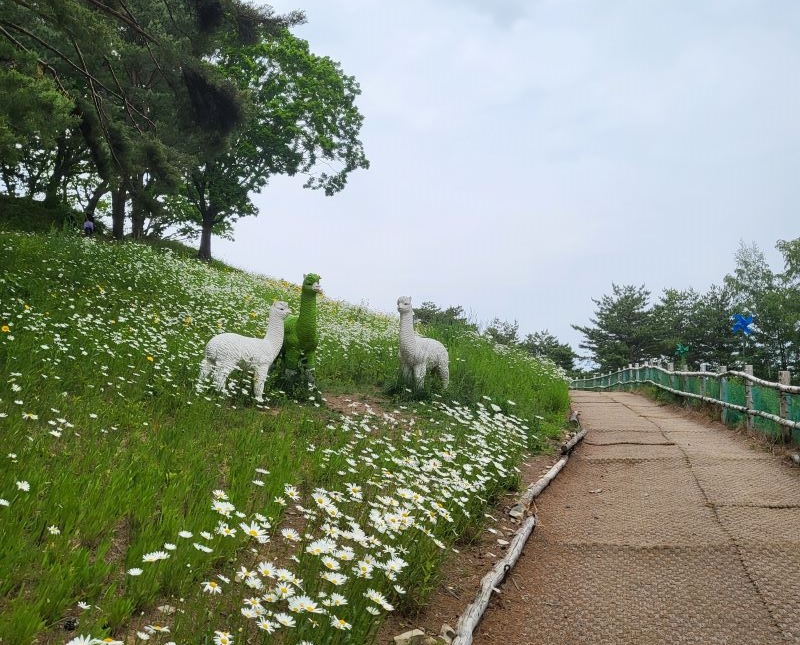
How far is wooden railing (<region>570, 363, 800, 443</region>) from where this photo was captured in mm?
7645

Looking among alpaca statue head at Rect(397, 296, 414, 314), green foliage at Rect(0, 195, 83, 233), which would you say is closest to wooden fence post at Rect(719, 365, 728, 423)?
alpaca statue head at Rect(397, 296, 414, 314)

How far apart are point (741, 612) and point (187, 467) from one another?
3.67m

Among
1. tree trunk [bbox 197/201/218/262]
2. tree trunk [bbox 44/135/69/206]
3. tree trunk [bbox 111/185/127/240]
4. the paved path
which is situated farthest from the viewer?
tree trunk [bbox 197/201/218/262]

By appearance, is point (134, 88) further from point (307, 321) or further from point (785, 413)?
point (785, 413)

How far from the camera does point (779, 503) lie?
17.7 feet

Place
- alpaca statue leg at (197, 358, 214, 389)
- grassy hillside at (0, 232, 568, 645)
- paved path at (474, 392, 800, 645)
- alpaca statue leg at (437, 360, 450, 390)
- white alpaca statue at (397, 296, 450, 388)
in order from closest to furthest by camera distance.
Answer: grassy hillside at (0, 232, 568, 645) → paved path at (474, 392, 800, 645) → alpaca statue leg at (197, 358, 214, 389) → white alpaca statue at (397, 296, 450, 388) → alpaca statue leg at (437, 360, 450, 390)

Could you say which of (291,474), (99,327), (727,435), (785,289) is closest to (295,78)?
(99,327)

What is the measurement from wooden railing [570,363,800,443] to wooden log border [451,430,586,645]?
323 centimetres

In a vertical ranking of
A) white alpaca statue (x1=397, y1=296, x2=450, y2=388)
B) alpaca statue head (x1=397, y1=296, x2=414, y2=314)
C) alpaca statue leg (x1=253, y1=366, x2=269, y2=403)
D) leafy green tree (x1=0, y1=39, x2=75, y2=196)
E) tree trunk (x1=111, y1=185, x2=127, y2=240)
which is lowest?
alpaca statue leg (x1=253, y1=366, x2=269, y2=403)

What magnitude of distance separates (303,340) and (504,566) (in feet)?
15.0

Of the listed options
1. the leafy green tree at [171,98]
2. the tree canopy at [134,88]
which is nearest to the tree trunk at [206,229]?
the tree canopy at [134,88]

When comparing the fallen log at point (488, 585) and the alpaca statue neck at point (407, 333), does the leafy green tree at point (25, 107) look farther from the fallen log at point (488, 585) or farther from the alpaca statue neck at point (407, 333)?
the fallen log at point (488, 585)

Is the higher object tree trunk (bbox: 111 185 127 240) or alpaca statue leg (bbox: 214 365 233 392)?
tree trunk (bbox: 111 185 127 240)

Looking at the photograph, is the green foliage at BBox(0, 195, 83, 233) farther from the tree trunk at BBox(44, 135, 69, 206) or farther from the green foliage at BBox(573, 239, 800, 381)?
the green foliage at BBox(573, 239, 800, 381)
